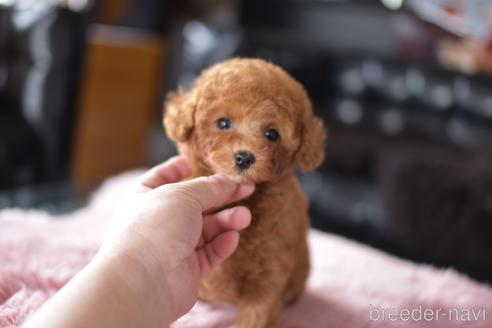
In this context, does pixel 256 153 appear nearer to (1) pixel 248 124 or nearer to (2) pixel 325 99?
(1) pixel 248 124

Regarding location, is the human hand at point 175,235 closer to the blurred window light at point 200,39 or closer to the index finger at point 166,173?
the index finger at point 166,173

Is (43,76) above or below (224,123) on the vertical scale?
below

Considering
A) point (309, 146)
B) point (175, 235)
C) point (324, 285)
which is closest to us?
point (175, 235)

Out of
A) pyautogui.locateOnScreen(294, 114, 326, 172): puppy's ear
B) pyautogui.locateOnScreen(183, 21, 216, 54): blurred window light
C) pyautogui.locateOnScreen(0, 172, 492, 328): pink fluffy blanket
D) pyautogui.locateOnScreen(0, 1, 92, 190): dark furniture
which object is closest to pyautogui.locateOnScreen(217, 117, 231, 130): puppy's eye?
pyautogui.locateOnScreen(294, 114, 326, 172): puppy's ear

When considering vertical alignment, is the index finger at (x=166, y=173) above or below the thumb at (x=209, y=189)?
below

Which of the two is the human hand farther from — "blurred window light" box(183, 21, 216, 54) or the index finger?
"blurred window light" box(183, 21, 216, 54)

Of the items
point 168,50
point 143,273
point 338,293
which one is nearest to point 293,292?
point 338,293

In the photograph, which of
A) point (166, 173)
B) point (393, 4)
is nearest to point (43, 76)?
point (166, 173)

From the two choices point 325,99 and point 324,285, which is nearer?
point 324,285

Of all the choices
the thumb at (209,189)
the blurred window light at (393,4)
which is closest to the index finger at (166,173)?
the thumb at (209,189)
